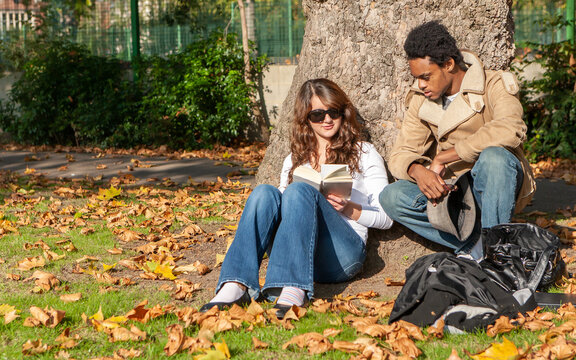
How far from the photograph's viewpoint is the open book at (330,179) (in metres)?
3.80

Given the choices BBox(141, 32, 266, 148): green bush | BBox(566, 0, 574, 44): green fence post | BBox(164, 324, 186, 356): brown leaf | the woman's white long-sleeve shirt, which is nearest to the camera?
BBox(164, 324, 186, 356): brown leaf

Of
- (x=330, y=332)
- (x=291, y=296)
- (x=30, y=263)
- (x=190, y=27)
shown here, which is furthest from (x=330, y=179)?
(x=190, y=27)

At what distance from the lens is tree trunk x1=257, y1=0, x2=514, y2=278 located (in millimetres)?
4613

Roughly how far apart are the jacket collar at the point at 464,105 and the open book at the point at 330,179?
726mm

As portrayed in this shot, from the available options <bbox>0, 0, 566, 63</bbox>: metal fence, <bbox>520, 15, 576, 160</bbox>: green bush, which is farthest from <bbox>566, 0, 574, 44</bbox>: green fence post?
<bbox>0, 0, 566, 63</bbox>: metal fence

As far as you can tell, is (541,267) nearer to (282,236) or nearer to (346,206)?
(346,206)

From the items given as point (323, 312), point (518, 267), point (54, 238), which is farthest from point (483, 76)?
point (54, 238)

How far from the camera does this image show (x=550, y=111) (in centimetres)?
981

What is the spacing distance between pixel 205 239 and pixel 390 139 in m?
1.62

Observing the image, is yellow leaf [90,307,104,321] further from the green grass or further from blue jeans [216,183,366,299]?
blue jeans [216,183,366,299]

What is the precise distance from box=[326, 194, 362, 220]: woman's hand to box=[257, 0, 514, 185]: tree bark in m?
0.70

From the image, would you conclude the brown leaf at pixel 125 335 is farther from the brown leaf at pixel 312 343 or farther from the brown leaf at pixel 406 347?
the brown leaf at pixel 406 347

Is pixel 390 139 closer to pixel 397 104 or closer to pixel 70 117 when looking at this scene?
pixel 397 104

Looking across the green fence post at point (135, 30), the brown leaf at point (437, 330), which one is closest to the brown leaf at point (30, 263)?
the brown leaf at point (437, 330)
